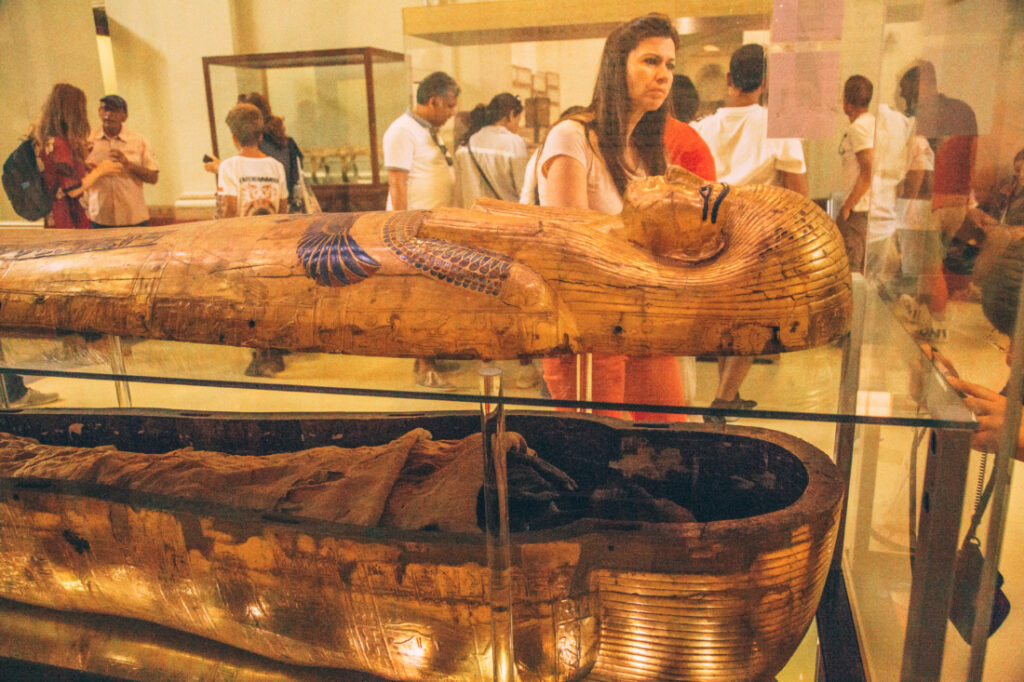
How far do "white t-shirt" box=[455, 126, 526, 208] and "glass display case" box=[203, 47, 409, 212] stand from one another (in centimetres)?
60

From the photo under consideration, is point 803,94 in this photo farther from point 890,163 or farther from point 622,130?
point 622,130

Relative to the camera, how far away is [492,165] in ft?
8.04

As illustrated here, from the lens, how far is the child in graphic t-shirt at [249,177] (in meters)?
2.82

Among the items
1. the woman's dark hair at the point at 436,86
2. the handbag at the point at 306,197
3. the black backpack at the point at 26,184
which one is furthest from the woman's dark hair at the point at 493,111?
the black backpack at the point at 26,184

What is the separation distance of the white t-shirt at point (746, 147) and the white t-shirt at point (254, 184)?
5.36 ft

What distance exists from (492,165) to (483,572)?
150cm

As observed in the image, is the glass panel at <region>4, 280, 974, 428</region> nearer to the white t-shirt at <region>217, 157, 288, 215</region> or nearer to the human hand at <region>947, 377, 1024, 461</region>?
the human hand at <region>947, 377, 1024, 461</region>

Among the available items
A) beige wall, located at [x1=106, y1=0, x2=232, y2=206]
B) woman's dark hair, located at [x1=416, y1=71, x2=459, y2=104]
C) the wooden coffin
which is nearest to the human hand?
the wooden coffin

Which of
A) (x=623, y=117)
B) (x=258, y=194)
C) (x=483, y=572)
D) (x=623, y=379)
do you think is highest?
(x=623, y=117)

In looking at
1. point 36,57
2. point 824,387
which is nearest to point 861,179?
point 824,387

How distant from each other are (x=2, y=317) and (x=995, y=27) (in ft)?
7.16

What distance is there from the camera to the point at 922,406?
112cm

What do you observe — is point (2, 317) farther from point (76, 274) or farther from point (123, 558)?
point (123, 558)

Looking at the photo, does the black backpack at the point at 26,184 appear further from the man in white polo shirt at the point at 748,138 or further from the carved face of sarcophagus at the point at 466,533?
the man in white polo shirt at the point at 748,138
